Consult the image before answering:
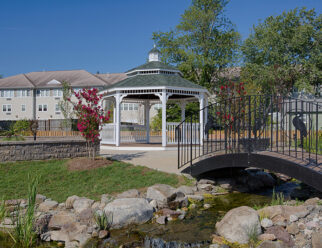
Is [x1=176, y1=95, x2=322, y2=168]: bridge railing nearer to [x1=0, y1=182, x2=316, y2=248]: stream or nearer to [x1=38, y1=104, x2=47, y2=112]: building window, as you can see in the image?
[x1=0, y1=182, x2=316, y2=248]: stream

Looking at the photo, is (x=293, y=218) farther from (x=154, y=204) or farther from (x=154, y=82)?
(x=154, y=82)

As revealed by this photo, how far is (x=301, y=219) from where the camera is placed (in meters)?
5.38

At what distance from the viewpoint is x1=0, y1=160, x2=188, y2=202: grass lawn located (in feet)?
25.4

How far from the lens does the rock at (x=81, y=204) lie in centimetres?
649

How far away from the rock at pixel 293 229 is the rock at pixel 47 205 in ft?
15.7

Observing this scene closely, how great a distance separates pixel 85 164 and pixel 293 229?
647 centimetres

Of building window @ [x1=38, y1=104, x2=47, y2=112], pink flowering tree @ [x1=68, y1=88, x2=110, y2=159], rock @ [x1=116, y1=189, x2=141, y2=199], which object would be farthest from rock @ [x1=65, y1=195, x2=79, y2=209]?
building window @ [x1=38, y1=104, x2=47, y2=112]

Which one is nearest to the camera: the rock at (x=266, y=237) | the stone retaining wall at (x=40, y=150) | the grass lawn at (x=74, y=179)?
the rock at (x=266, y=237)

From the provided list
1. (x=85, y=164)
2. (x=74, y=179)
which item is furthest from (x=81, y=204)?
(x=85, y=164)

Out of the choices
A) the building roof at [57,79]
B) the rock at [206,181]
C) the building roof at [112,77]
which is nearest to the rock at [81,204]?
the rock at [206,181]

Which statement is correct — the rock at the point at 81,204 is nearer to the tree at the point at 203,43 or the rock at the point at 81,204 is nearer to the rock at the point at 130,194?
the rock at the point at 130,194

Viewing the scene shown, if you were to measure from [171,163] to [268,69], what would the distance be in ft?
65.8

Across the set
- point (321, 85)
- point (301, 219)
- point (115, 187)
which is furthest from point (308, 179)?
point (321, 85)

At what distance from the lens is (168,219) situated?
6.40m
